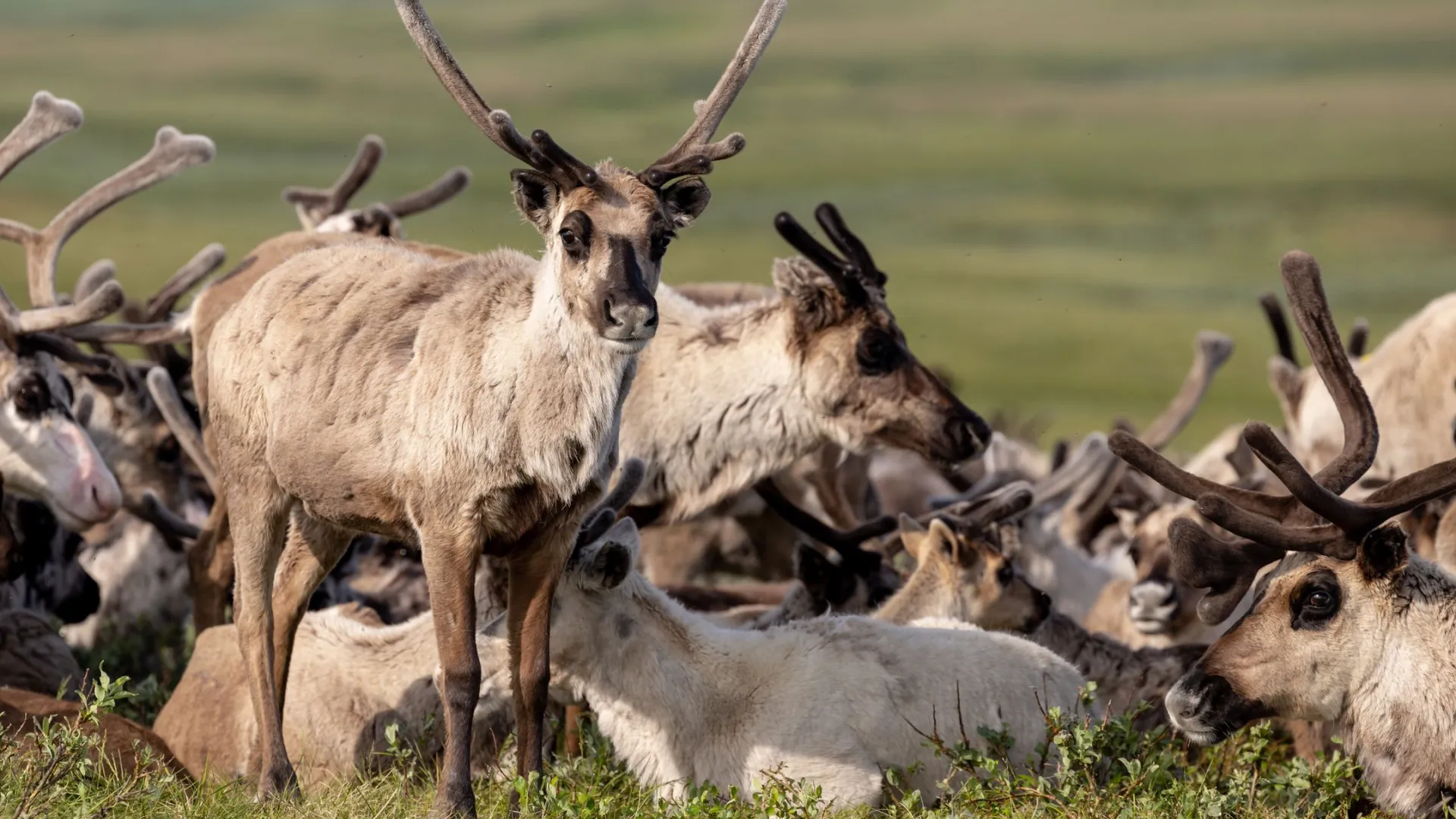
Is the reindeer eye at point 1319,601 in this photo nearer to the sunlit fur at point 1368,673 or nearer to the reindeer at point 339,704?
the sunlit fur at point 1368,673

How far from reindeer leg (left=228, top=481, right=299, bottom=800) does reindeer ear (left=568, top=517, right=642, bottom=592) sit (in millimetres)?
1149

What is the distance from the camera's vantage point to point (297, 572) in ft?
23.7

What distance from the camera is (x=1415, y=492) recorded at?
5953 millimetres

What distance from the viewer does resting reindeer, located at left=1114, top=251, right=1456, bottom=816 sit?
5.82 metres

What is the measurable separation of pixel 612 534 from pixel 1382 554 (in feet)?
8.91

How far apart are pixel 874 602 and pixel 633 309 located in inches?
138

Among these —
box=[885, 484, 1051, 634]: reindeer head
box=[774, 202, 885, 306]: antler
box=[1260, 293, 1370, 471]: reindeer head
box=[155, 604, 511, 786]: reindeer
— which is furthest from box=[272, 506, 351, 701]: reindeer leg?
box=[1260, 293, 1370, 471]: reindeer head

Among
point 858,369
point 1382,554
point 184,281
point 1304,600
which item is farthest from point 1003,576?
point 184,281

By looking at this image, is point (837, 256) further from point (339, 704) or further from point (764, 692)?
point (339, 704)

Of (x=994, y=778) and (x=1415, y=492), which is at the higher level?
(x=1415, y=492)

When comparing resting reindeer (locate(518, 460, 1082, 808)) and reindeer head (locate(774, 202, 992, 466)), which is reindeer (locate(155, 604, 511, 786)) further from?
reindeer head (locate(774, 202, 992, 466))

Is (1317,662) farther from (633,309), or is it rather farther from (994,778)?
(633,309)

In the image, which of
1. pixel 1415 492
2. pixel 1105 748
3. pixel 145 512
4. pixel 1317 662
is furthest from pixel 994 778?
pixel 145 512

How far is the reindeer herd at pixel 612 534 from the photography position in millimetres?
6016
